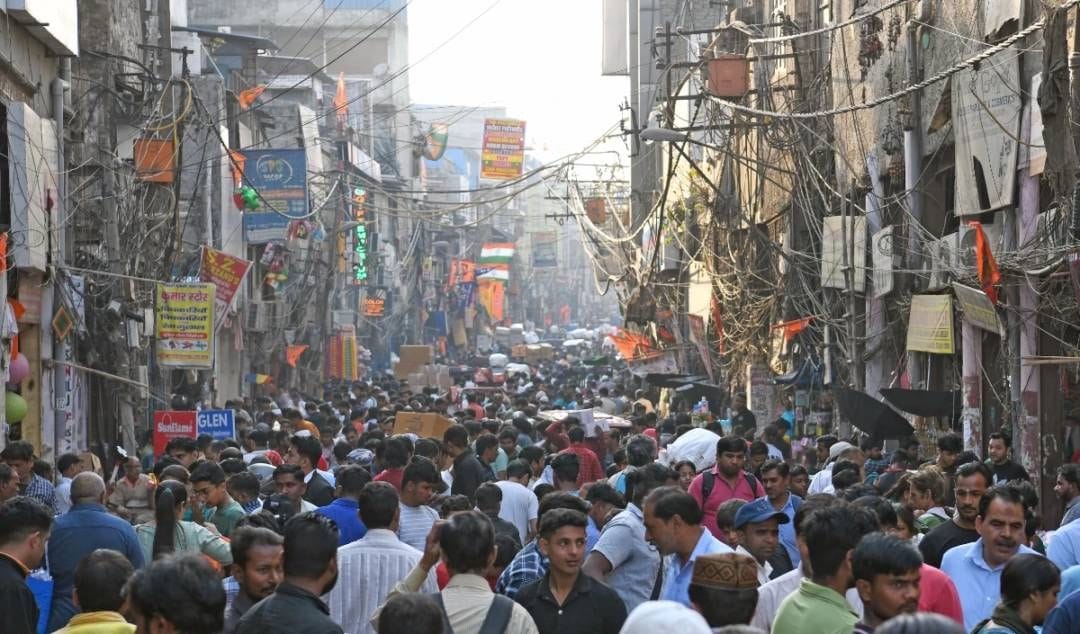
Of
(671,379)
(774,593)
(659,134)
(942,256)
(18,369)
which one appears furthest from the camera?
(671,379)

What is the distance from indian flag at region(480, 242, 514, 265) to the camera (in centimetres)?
9212

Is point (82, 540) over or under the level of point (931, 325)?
under

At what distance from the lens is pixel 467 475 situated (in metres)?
12.6

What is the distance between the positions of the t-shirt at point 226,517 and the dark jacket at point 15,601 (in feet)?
9.94

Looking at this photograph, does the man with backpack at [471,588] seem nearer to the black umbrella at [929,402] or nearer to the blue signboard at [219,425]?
the blue signboard at [219,425]

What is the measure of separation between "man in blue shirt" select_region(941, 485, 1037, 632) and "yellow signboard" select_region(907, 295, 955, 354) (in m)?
11.2

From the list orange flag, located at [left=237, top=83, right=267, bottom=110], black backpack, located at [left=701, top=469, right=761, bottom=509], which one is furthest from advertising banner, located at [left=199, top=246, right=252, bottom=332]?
black backpack, located at [left=701, top=469, right=761, bottom=509]

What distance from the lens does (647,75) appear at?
174ft

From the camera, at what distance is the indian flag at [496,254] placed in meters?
92.1

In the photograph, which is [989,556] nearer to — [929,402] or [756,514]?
[756,514]

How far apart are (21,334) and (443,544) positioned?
14968 millimetres

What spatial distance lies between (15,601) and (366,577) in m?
1.42

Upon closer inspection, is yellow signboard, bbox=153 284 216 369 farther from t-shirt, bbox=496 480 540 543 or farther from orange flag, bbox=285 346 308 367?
orange flag, bbox=285 346 308 367

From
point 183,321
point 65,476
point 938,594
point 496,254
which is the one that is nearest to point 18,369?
point 183,321
